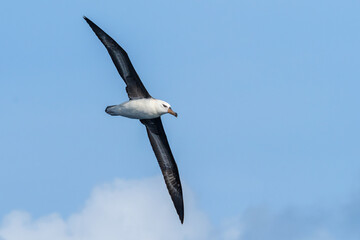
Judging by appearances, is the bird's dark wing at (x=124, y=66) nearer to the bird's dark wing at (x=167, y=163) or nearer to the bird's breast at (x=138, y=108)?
the bird's breast at (x=138, y=108)

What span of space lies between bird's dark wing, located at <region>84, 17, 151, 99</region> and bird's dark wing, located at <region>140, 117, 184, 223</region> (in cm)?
266

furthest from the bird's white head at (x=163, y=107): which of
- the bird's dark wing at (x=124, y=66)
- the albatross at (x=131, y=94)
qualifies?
the bird's dark wing at (x=124, y=66)

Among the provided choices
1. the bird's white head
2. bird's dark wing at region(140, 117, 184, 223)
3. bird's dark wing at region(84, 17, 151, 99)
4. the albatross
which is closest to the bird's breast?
the albatross

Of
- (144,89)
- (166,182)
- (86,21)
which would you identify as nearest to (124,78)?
(144,89)

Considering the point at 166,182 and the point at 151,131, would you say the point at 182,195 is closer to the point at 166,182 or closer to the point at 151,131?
the point at 166,182

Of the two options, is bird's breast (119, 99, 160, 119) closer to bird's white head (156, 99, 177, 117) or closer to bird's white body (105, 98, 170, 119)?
bird's white body (105, 98, 170, 119)

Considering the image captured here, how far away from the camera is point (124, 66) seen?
35969 millimetres

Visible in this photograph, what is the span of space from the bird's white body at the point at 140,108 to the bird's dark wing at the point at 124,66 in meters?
0.51

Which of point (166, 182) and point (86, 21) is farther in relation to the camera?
point (166, 182)

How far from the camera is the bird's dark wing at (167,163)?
38.8 m

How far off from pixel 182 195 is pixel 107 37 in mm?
8918

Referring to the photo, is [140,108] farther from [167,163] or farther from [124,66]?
[167,163]

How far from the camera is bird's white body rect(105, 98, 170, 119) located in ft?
117

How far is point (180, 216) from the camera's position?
39.1m
